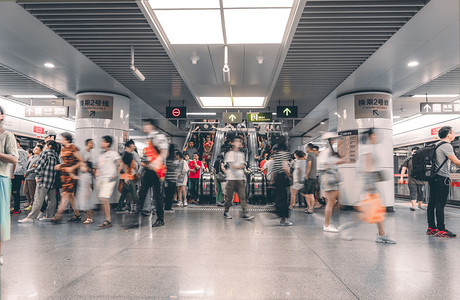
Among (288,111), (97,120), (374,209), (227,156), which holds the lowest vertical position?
(374,209)

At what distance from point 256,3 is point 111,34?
2.88 m

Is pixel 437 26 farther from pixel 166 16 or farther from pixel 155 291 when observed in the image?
pixel 155 291

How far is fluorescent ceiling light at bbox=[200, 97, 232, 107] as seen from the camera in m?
11.6

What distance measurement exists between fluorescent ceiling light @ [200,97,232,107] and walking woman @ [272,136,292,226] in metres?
5.87

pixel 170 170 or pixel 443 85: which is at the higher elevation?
pixel 443 85

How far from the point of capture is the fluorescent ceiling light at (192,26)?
5336 mm

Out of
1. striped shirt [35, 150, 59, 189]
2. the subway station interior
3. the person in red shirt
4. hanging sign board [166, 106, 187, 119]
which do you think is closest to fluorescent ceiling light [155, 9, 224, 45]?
the subway station interior

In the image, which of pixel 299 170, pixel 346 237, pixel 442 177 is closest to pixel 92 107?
pixel 299 170

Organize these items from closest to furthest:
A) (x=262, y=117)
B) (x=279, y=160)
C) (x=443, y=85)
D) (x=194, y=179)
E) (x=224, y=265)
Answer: (x=224, y=265)
(x=279, y=160)
(x=443, y=85)
(x=194, y=179)
(x=262, y=117)

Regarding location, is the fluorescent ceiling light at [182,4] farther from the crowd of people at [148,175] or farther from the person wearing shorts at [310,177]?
the person wearing shorts at [310,177]

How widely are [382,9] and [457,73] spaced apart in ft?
15.8

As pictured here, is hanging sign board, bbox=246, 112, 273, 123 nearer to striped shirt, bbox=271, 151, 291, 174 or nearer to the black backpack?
striped shirt, bbox=271, 151, 291, 174

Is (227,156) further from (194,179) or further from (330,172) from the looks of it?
(194,179)

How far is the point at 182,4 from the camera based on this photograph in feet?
16.5
